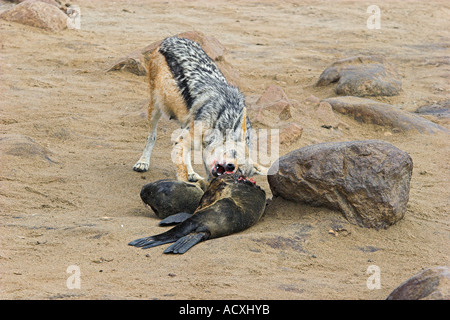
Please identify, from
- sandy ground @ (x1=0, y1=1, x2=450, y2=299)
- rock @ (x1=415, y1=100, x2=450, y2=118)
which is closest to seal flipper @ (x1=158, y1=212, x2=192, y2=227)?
sandy ground @ (x1=0, y1=1, x2=450, y2=299)

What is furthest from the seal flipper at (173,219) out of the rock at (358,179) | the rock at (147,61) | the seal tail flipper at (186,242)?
the rock at (147,61)

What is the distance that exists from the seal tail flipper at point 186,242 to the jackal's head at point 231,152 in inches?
52.4

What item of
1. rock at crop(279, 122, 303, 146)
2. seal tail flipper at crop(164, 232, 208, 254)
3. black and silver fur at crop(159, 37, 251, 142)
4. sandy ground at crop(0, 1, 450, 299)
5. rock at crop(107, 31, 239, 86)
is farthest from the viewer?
rock at crop(107, 31, 239, 86)

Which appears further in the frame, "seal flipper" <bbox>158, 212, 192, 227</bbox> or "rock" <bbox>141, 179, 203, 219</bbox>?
"rock" <bbox>141, 179, 203, 219</bbox>

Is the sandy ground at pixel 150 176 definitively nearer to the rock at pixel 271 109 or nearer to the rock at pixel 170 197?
the rock at pixel 170 197

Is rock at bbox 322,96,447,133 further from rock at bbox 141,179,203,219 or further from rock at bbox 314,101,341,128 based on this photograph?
rock at bbox 141,179,203,219

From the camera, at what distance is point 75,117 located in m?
9.00

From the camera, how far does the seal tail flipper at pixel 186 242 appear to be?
4764mm

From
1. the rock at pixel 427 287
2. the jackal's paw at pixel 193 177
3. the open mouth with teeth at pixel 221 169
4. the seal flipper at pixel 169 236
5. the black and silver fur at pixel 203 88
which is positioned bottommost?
the jackal's paw at pixel 193 177

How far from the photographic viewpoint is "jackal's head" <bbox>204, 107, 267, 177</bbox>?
249 inches

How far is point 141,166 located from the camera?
7652mm

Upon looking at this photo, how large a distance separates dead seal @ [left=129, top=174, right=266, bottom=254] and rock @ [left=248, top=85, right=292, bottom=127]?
10.8 ft

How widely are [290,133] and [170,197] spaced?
3186 millimetres

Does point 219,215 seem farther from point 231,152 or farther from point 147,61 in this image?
point 147,61
